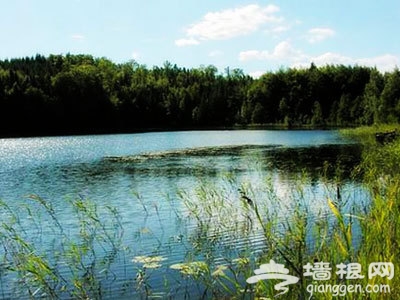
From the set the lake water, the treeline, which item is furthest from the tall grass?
the treeline

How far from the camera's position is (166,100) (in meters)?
138

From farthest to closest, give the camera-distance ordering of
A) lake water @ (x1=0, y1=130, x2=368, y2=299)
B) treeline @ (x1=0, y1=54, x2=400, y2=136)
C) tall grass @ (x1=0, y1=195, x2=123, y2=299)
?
treeline @ (x1=0, y1=54, x2=400, y2=136) → lake water @ (x1=0, y1=130, x2=368, y2=299) → tall grass @ (x1=0, y1=195, x2=123, y2=299)

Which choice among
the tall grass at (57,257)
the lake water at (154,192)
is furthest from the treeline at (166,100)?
the tall grass at (57,257)

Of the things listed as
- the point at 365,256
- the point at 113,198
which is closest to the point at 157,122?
the point at 113,198

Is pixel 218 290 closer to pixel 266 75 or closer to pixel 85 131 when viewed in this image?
pixel 85 131

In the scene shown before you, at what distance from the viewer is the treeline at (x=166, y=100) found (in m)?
107

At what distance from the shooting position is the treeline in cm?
10731

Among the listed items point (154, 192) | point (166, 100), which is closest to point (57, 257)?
point (154, 192)

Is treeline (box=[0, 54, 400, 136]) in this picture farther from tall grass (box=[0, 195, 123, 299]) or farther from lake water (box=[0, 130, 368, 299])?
tall grass (box=[0, 195, 123, 299])

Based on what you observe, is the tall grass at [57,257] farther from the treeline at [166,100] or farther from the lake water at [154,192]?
the treeline at [166,100]

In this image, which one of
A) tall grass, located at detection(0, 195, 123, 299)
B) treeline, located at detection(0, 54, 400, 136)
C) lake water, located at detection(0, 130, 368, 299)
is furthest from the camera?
treeline, located at detection(0, 54, 400, 136)

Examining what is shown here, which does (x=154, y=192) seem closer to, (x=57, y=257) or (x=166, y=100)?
(x=57, y=257)

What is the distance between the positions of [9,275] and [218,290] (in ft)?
17.2

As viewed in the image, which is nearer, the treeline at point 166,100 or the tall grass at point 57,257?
the tall grass at point 57,257
